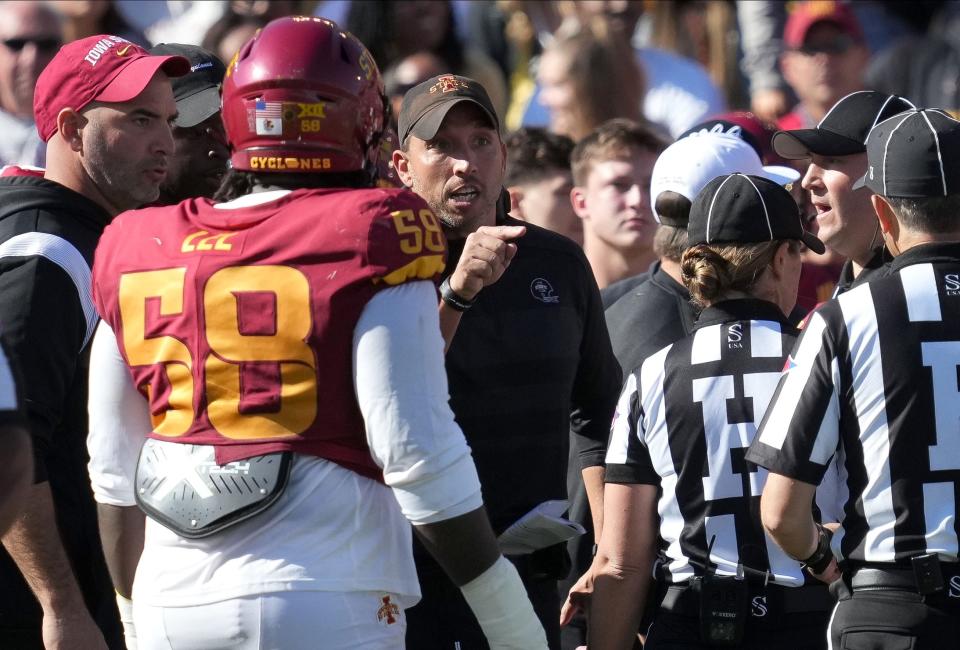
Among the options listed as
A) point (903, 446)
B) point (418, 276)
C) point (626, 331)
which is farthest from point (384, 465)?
point (626, 331)

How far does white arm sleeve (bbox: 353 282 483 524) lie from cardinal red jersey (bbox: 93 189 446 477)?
1.8 inches

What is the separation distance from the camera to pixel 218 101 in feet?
15.8

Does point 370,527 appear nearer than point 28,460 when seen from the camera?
No

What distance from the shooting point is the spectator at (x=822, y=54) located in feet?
27.3

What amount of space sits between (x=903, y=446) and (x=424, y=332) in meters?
1.20

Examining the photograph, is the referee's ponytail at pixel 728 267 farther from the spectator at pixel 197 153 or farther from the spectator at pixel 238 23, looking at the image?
the spectator at pixel 238 23

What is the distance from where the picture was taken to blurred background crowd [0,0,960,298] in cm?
766

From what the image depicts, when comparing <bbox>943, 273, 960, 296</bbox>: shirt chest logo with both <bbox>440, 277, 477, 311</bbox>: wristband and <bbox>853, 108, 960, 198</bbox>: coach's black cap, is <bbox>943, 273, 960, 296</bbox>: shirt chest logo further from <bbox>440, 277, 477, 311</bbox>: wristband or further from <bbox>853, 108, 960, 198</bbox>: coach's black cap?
<bbox>440, 277, 477, 311</bbox>: wristband

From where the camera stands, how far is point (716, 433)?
3662 mm

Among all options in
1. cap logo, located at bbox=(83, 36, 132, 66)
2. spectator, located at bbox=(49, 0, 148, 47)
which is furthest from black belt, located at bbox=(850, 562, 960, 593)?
spectator, located at bbox=(49, 0, 148, 47)

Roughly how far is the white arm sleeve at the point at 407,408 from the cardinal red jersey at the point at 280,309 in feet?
0.15

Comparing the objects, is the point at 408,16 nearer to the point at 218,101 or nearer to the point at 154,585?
the point at 218,101

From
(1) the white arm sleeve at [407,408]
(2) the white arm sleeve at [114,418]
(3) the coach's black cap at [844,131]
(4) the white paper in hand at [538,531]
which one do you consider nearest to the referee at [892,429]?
(4) the white paper in hand at [538,531]

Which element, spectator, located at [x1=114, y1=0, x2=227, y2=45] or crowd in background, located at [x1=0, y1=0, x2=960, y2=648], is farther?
spectator, located at [x1=114, y1=0, x2=227, y2=45]
